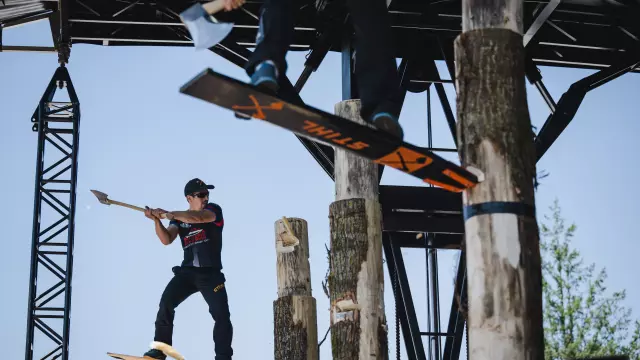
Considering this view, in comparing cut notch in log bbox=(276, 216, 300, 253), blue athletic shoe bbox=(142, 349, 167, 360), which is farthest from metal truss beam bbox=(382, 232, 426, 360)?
blue athletic shoe bbox=(142, 349, 167, 360)

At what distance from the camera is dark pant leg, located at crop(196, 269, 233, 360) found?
952 cm

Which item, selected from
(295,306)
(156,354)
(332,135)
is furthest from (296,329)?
(332,135)

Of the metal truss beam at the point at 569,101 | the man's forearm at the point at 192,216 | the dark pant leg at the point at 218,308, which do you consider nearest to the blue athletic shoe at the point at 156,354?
the dark pant leg at the point at 218,308

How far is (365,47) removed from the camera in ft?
19.1

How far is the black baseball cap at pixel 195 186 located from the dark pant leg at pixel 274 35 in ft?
13.8

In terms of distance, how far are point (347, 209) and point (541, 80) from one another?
578 cm

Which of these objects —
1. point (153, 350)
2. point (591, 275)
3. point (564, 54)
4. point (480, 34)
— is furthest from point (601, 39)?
point (591, 275)

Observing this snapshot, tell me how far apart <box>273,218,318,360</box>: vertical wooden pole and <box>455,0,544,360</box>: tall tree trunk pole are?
5.20m

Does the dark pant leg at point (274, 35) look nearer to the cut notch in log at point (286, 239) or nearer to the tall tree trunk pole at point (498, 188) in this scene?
the tall tree trunk pole at point (498, 188)

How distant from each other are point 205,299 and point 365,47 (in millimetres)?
4370

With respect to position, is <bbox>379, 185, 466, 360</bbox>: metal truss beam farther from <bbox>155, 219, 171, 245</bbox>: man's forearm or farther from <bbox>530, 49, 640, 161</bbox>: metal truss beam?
<bbox>155, 219, 171, 245</bbox>: man's forearm

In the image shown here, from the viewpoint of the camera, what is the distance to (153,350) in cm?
945

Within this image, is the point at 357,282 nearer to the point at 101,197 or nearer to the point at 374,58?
the point at 101,197

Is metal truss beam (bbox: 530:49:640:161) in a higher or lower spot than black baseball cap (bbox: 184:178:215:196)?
higher
